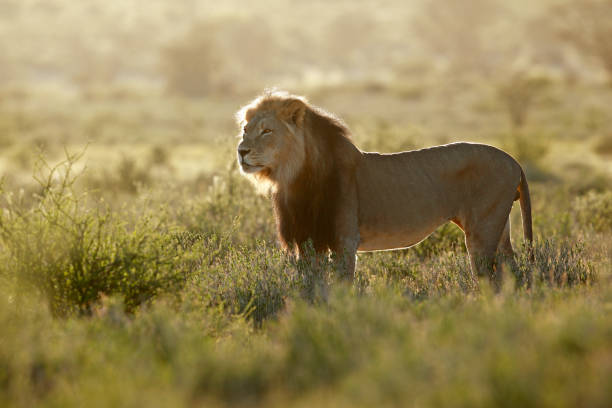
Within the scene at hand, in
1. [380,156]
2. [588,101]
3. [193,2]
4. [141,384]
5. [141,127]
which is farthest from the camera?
[193,2]

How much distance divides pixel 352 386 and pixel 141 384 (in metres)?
1.14

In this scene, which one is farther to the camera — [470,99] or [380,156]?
[470,99]

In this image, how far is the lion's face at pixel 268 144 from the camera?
5859 mm

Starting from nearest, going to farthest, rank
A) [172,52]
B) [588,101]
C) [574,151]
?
1. [574,151]
2. [588,101]
3. [172,52]

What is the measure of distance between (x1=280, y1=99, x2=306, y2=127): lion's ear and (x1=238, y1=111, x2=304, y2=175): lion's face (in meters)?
0.06

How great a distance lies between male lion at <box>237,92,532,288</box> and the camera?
5945 millimetres

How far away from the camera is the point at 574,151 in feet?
71.5

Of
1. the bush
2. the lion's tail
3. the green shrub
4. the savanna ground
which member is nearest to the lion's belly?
the savanna ground

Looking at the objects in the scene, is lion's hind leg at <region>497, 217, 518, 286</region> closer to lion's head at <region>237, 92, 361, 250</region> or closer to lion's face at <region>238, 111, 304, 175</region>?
lion's head at <region>237, 92, 361, 250</region>

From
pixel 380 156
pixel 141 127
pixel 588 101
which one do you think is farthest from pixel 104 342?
pixel 588 101

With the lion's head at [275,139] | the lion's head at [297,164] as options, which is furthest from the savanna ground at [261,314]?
the lion's head at [275,139]

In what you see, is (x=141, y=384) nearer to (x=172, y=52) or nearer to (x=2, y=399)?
(x=2, y=399)

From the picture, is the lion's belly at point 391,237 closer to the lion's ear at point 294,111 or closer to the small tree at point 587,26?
the lion's ear at point 294,111

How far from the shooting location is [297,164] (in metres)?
5.97
